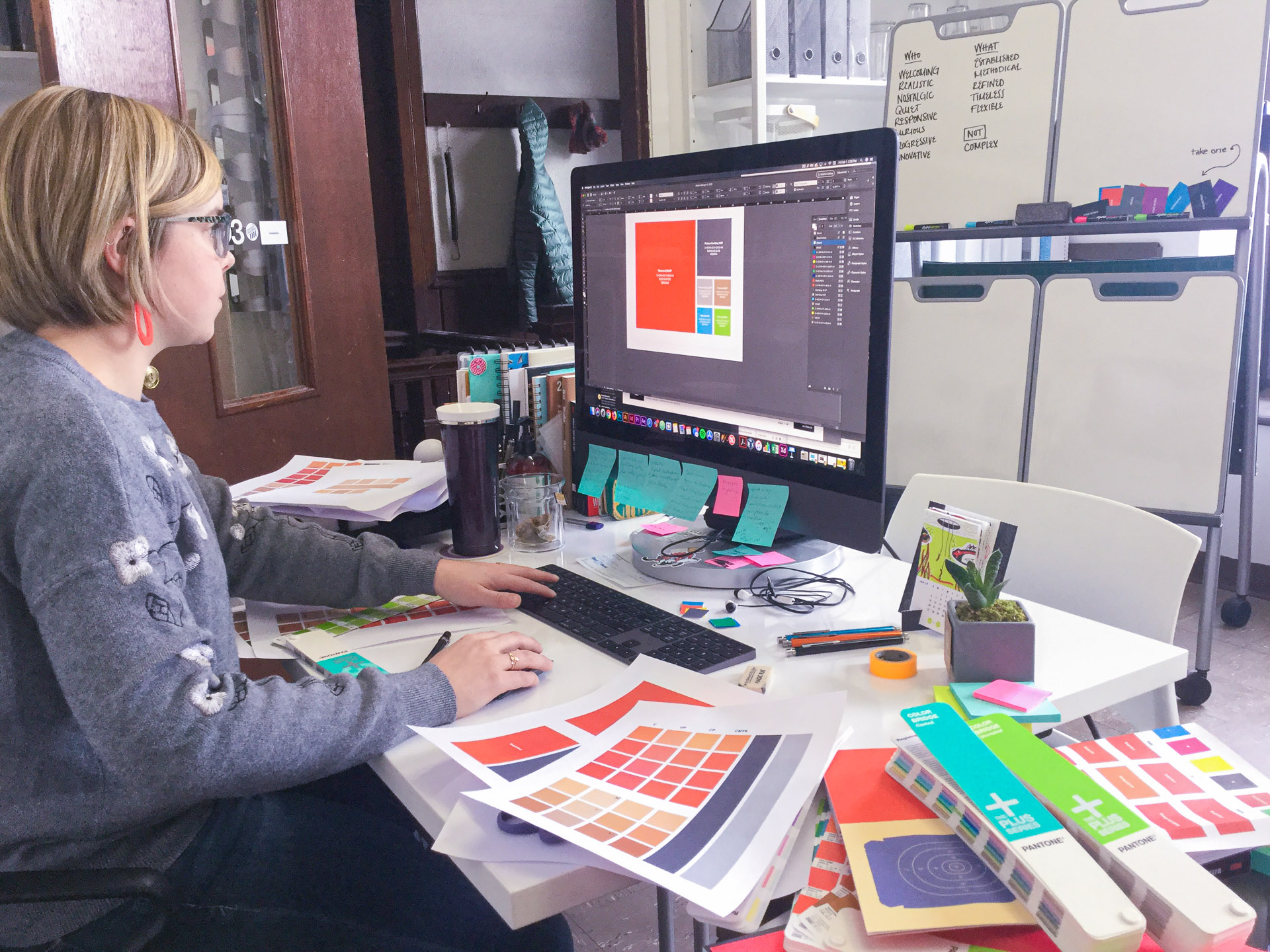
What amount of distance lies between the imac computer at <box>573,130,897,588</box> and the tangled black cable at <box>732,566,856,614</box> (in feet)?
0.06

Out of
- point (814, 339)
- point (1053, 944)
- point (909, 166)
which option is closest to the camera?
point (1053, 944)

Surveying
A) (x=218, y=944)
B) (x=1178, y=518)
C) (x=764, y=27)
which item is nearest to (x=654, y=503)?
(x=218, y=944)

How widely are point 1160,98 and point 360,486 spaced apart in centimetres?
214

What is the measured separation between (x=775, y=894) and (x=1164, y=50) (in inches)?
96.9

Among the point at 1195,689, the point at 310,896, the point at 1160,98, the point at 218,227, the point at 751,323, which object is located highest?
the point at 1160,98

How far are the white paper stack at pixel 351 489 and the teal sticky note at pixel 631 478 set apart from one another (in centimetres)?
27

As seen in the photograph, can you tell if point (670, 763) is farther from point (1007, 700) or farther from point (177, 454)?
point (177, 454)

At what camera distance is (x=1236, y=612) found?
2928mm

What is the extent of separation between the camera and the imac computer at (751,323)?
105cm

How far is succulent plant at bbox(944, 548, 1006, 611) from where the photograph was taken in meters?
0.93

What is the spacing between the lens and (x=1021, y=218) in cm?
260

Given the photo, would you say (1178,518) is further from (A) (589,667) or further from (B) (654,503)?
(A) (589,667)

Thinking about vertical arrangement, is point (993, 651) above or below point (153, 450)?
below

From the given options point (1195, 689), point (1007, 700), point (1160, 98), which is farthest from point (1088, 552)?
point (1160, 98)
